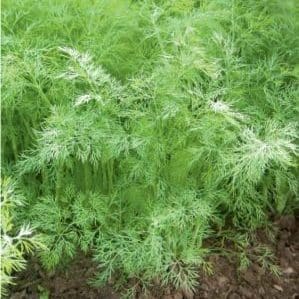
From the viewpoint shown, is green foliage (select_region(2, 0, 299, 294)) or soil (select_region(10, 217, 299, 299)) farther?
soil (select_region(10, 217, 299, 299))

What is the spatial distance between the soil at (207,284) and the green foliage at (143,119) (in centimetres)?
9

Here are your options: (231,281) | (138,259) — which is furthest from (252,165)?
(231,281)

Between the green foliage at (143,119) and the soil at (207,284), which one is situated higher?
the green foliage at (143,119)

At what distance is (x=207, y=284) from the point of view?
263 centimetres

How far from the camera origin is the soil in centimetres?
254

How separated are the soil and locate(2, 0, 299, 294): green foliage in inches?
3.4

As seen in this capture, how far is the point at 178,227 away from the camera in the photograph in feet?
7.54

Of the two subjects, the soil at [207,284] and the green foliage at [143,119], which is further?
the soil at [207,284]

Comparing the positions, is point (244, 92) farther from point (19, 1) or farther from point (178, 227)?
point (19, 1)

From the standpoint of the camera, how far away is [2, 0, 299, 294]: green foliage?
217 centimetres

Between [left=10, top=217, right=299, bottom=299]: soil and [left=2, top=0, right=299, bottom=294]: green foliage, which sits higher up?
[left=2, top=0, right=299, bottom=294]: green foliage

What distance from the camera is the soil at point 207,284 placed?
254cm

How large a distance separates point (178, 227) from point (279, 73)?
86cm

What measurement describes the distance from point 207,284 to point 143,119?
919 millimetres
